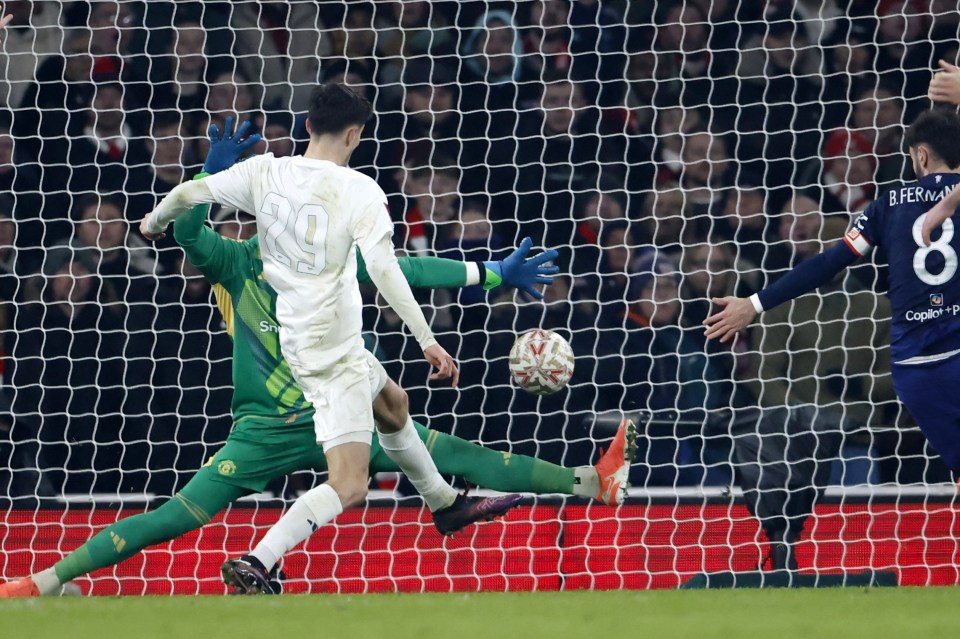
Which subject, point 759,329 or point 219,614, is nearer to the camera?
point 219,614

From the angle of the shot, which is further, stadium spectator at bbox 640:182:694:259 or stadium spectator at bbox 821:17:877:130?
stadium spectator at bbox 821:17:877:130

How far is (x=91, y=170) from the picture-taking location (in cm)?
750

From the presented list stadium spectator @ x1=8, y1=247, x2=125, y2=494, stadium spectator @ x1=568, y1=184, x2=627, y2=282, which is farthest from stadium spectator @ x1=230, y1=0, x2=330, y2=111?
stadium spectator @ x1=568, y1=184, x2=627, y2=282

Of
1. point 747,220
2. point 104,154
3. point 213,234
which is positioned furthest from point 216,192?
point 747,220

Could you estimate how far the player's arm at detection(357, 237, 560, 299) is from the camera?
5785 mm

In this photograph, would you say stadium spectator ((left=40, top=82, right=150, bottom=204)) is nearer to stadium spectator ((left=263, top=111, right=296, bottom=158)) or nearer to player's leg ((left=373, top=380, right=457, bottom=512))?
stadium spectator ((left=263, top=111, right=296, bottom=158))

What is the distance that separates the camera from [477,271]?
5.85m

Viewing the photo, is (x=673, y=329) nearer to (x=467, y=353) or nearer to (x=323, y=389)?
(x=467, y=353)

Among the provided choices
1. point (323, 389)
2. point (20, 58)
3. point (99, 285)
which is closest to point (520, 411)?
point (99, 285)

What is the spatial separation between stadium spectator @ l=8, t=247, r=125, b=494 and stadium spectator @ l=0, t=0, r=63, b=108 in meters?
1.05

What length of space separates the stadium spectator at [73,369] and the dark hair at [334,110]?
2.69 metres

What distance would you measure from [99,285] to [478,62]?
2294 mm

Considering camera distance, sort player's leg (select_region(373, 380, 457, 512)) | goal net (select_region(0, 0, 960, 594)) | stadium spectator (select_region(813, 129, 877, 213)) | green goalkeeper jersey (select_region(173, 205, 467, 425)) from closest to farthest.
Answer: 1. player's leg (select_region(373, 380, 457, 512))
2. green goalkeeper jersey (select_region(173, 205, 467, 425))
3. goal net (select_region(0, 0, 960, 594))
4. stadium spectator (select_region(813, 129, 877, 213))

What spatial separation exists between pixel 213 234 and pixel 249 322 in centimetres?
36
